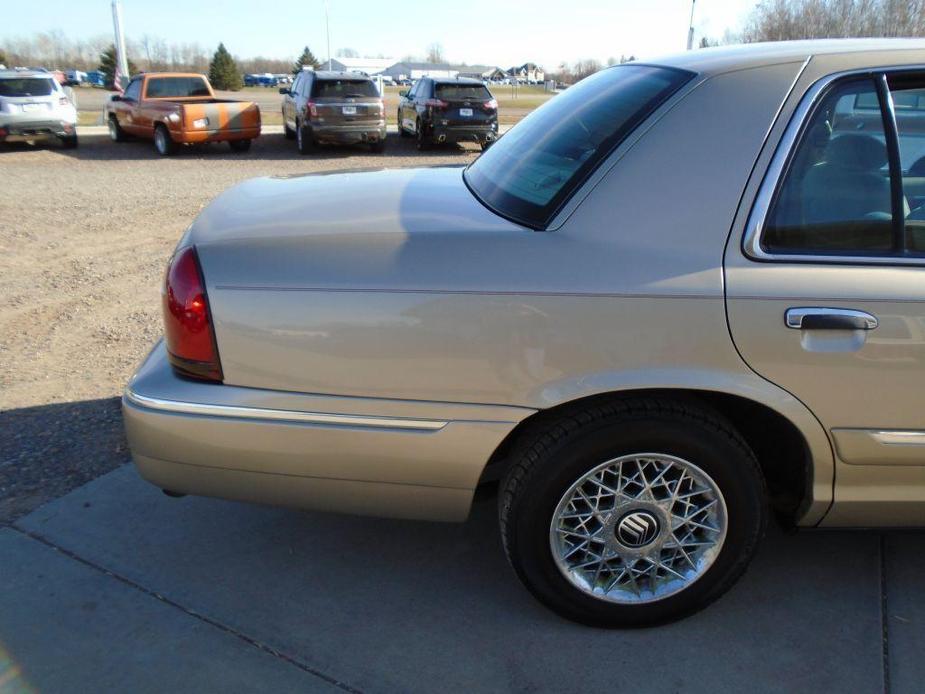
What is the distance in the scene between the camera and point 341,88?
16109 millimetres

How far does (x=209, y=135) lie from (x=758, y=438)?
15.2 m

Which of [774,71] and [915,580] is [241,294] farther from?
[915,580]

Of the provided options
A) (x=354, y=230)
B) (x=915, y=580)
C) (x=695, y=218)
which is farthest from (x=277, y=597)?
(x=915, y=580)

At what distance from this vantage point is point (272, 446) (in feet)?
7.87

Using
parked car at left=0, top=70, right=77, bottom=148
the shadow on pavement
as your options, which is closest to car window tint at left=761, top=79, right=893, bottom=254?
the shadow on pavement

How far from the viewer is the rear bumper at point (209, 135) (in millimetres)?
15594

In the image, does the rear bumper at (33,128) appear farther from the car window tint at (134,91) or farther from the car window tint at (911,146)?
the car window tint at (911,146)

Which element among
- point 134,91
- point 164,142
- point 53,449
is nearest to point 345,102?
point 164,142

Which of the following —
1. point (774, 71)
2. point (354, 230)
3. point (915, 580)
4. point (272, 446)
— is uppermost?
point (774, 71)

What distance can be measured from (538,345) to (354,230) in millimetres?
681

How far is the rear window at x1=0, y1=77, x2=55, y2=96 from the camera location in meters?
15.9

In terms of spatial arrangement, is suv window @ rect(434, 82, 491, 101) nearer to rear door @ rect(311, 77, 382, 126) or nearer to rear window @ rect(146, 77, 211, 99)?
rear door @ rect(311, 77, 382, 126)

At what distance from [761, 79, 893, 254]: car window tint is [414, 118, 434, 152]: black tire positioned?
1542cm

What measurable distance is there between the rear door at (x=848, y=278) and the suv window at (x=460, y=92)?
50.0ft
